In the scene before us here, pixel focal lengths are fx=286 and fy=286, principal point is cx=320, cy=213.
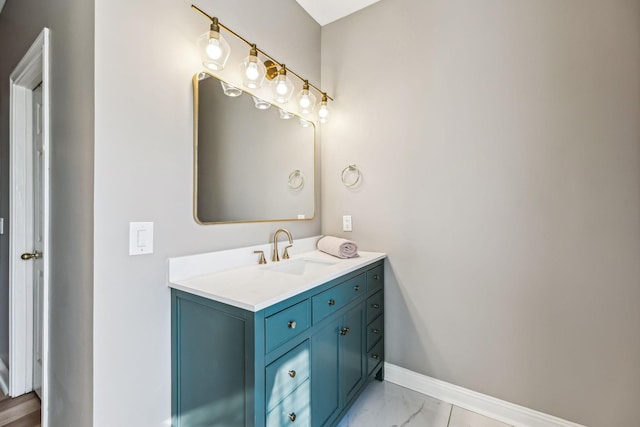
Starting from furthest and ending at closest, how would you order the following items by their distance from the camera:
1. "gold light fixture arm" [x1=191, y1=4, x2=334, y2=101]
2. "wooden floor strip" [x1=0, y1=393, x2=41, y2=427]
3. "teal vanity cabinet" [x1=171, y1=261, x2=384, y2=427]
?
"wooden floor strip" [x1=0, y1=393, x2=41, y2=427], "gold light fixture arm" [x1=191, y1=4, x2=334, y2=101], "teal vanity cabinet" [x1=171, y1=261, x2=384, y2=427]

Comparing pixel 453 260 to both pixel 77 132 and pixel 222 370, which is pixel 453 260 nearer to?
pixel 222 370

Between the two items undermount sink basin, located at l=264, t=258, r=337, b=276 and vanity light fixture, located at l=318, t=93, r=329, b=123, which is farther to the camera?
vanity light fixture, located at l=318, t=93, r=329, b=123

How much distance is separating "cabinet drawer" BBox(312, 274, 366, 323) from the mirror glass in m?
0.64

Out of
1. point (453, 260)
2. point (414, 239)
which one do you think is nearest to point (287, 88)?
point (414, 239)

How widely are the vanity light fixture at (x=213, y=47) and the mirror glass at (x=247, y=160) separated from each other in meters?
0.09

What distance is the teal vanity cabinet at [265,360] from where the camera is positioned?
1.03m

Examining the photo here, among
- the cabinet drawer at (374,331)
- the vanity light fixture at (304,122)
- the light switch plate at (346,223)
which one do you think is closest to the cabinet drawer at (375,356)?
the cabinet drawer at (374,331)

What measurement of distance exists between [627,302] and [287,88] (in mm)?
2077

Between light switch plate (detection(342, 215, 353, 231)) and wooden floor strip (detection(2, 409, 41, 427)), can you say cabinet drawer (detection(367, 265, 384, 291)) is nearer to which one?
light switch plate (detection(342, 215, 353, 231))

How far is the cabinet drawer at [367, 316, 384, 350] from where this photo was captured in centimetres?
179

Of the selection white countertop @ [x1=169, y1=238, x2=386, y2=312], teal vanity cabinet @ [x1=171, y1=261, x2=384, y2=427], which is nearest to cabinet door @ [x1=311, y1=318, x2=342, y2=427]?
teal vanity cabinet @ [x1=171, y1=261, x2=384, y2=427]

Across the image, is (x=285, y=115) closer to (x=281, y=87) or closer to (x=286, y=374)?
(x=281, y=87)

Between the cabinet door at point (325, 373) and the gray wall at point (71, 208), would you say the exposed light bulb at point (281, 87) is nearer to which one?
the gray wall at point (71, 208)

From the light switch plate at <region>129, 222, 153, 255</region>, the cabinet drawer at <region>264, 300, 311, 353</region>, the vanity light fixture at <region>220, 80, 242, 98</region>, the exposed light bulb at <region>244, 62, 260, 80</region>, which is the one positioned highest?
the exposed light bulb at <region>244, 62, 260, 80</region>
